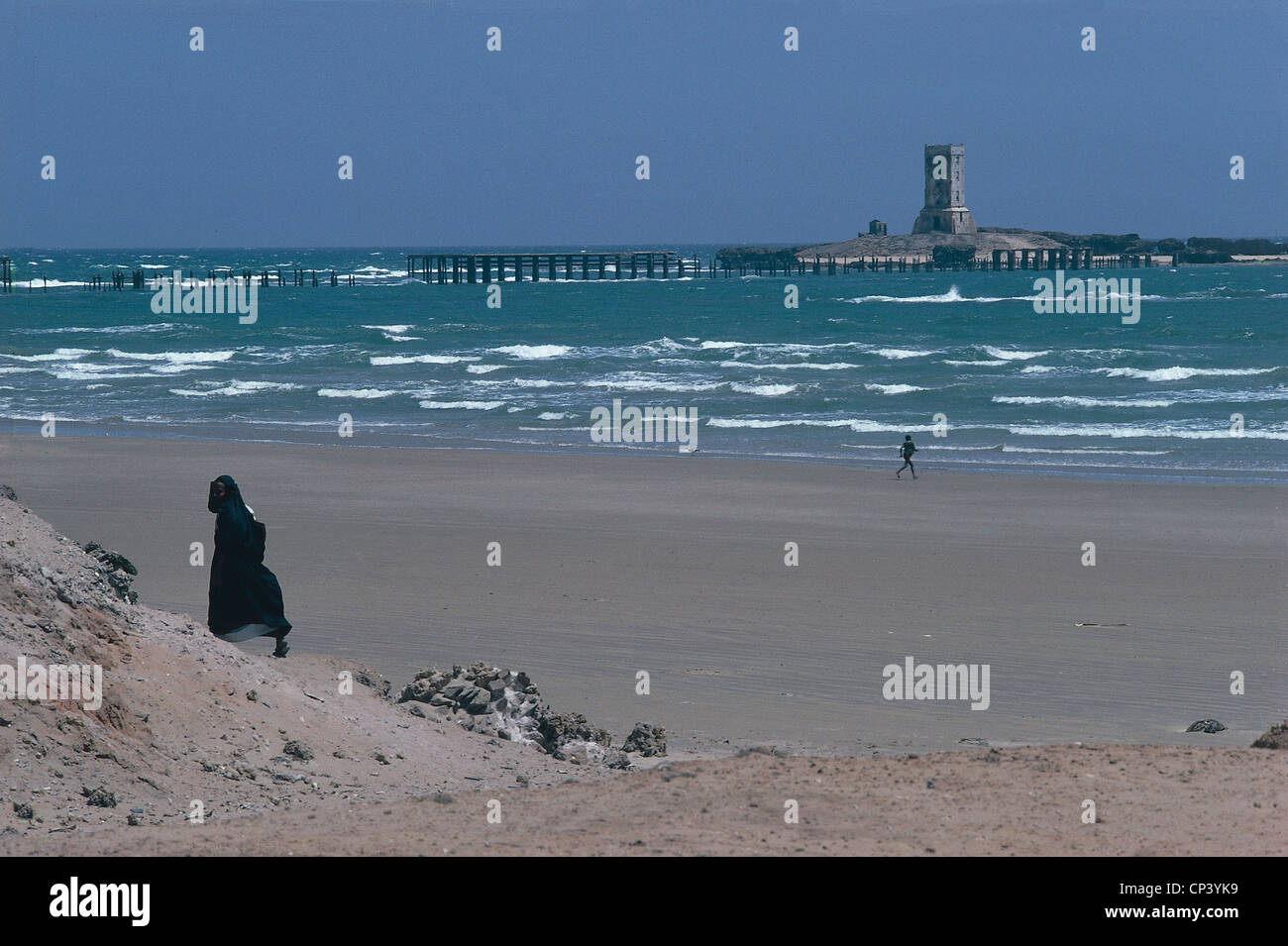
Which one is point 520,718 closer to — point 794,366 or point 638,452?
point 638,452

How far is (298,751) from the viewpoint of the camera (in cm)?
749

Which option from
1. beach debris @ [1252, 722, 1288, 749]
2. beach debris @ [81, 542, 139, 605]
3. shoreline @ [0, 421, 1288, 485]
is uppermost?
beach debris @ [81, 542, 139, 605]

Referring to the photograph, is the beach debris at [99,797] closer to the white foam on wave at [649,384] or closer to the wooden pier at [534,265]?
the white foam on wave at [649,384]

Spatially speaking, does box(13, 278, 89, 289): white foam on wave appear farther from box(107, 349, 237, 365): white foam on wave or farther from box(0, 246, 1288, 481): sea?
box(107, 349, 237, 365): white foam on wave

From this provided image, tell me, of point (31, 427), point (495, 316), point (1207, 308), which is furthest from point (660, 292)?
point (31, 427)

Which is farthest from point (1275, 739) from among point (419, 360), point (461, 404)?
point (419, 360)

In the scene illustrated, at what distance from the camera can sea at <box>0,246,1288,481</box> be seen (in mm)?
27141

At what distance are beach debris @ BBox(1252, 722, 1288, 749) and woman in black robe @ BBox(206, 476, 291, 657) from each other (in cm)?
586

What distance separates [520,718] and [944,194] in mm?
168283

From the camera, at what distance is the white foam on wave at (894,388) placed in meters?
35.5

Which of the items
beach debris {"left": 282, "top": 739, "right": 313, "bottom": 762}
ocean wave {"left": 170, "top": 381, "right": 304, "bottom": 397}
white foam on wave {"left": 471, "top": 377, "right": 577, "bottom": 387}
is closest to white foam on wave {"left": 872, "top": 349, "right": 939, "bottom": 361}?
white foam on wave {"left": 471, "top": 377, "right": 577, "bottom": 387}

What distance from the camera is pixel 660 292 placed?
104500 millimetres

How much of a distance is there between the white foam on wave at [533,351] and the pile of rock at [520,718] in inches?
1533
